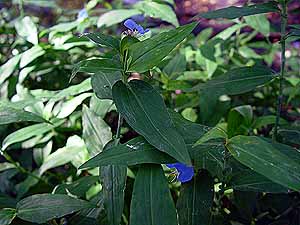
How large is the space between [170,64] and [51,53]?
32 cm

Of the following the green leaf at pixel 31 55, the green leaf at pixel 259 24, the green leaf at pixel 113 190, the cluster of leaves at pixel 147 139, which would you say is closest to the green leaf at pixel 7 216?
the cluster of leaves at pixel 147 139

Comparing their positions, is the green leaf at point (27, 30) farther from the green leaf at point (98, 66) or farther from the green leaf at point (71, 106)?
the green leaf at point (98, 66)

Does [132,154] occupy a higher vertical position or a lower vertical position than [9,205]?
higher

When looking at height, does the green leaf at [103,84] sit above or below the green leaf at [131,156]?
above

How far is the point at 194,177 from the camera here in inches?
26.7

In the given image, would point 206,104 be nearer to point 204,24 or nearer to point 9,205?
point 9,205

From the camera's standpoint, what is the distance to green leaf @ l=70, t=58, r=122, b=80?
0.63m

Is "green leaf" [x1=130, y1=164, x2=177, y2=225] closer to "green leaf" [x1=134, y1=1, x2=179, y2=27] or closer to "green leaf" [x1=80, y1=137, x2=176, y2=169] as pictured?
"green leaf" [x1=80, y1=137, x2=176, y2=169]

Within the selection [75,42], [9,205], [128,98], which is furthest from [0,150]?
[128,98]

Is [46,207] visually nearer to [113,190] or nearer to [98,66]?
[113,190]

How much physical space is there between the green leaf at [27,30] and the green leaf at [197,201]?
690 millimetres

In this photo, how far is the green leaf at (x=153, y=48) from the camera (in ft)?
2.04

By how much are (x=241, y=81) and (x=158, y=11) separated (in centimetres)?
48

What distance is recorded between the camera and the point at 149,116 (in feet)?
2.01
